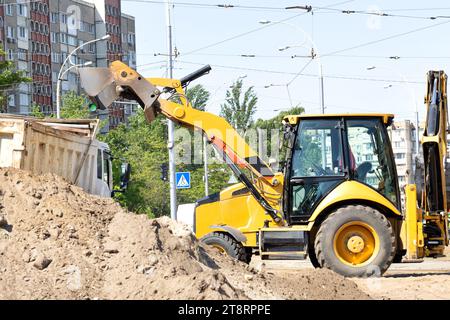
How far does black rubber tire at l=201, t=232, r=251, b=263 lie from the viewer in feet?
63.4

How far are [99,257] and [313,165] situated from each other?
23.6 feet

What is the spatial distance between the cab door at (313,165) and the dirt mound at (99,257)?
3819 millimetres

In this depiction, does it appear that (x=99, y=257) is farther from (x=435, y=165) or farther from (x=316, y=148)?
(x=435, y=165)

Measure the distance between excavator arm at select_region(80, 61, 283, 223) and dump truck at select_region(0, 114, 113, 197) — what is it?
694 millimetres

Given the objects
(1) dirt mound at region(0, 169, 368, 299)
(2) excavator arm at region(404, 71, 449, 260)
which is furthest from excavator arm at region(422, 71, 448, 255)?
(1) dirt mound at region(0, 169, 368, 299)

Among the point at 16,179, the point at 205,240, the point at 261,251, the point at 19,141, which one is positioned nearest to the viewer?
the point at 16,179

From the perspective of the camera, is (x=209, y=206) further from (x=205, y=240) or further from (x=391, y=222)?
(x=391, y=222)

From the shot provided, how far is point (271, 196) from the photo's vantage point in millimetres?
19219

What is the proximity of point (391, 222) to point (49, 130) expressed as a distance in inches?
238

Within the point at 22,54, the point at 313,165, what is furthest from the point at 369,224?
the point at 22,54
